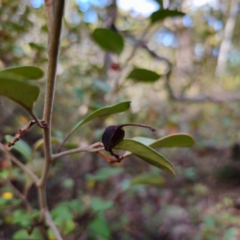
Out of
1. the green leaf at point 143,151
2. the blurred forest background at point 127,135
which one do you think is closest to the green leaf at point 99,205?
the blurred forest background at point 127,135

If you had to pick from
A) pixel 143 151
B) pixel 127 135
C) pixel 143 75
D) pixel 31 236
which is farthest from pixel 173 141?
pixel 127 135

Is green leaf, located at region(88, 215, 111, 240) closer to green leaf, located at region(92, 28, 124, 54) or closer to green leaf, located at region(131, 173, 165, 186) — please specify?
green leaf, located at region(131, 173, 165, 186)

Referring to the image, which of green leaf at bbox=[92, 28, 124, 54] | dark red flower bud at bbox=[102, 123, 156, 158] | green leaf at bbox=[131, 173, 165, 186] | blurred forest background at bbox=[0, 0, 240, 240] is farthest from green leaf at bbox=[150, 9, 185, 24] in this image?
dark red flower bud at bbox=[102, 123, 156, 158]

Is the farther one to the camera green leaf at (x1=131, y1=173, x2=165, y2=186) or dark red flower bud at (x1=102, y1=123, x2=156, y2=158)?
green leaf at (x1=131, y1=173, x2=165, y2=186)

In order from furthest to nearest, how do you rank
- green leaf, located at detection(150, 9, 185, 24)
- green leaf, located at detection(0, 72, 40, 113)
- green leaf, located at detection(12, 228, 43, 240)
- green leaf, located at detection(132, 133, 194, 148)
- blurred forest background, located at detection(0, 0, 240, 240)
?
1. blurred forest background, located at detection(0, 0, 240, 240)
2. green leaf, located at detection(150, 9, 185, 24)
3. green leaf, located at detection(12, 228, 43, 240)
4. green leaf, located at detection(132, 133, 194, 148)
5. green leaf, located at detection(0, 72, 40, 113)

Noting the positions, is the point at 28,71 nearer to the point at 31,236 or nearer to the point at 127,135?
the point at 31,236

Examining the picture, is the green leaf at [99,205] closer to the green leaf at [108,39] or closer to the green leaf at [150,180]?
the green leaf at [150,180]

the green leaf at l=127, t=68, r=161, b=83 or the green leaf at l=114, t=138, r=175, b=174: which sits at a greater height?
the green leaf at l=127, t=68, r=161, b=83
